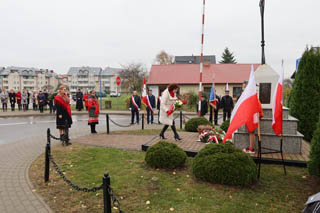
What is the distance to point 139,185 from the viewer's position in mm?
4230

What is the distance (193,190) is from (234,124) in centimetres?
144

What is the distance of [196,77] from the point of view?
30.3 m

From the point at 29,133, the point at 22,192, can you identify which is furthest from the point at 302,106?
the point at 29,133

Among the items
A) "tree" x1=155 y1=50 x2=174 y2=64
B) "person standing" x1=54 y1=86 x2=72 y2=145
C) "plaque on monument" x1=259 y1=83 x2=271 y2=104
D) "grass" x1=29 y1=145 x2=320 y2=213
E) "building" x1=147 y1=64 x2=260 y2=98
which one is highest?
"tree" x1=155 y1=50 x2=174 y2=64

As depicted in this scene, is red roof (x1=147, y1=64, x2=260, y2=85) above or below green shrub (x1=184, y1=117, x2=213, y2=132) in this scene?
above

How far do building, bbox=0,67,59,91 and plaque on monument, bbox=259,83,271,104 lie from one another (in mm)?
94092

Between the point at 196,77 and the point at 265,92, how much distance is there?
2471cm

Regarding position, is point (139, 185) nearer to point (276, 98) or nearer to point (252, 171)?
point (252, 171)

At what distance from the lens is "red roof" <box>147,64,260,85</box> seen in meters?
30.0

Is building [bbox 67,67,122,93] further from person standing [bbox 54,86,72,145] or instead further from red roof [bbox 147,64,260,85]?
person standing [bbox 54,86,72,145]

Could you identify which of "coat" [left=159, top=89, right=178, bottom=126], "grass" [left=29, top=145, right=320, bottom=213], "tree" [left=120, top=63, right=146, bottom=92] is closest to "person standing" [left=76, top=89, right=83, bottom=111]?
"coat" [left=159, top=89, right=178, bottom=126]

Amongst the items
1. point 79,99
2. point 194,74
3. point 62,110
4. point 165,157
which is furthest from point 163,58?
point 165,157

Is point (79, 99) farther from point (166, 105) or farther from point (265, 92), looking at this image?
point (265, 92)

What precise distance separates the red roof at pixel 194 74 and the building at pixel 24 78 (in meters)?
70.9
